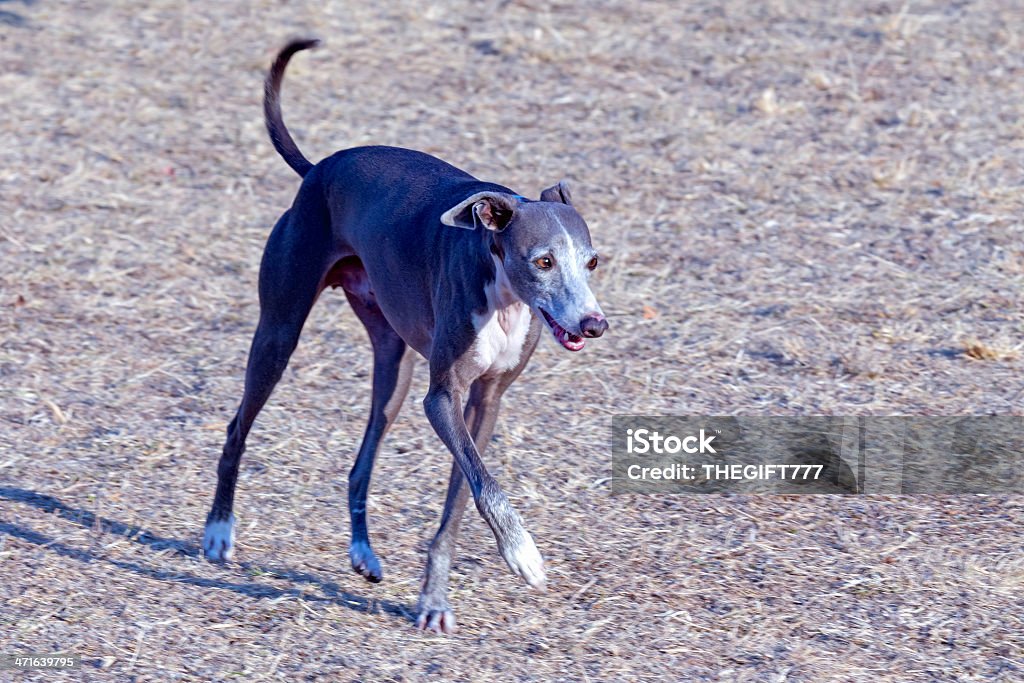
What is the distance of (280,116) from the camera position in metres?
5.75

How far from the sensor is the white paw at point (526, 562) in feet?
14.3

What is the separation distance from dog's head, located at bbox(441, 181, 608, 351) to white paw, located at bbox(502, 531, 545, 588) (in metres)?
0.61

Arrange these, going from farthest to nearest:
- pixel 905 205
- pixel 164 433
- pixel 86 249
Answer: pixel 905 205, pixel 86 249, pixel 164 433

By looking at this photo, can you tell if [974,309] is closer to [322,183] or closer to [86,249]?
[322,183]

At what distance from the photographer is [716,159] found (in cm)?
953

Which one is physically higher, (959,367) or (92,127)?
(92,127)

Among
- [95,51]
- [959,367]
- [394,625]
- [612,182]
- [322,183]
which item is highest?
[95,51]

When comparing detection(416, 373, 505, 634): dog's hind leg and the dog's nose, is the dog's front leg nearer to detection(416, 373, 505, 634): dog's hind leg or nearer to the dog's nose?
detection(416, 373, 505, 634): dog's hind leg

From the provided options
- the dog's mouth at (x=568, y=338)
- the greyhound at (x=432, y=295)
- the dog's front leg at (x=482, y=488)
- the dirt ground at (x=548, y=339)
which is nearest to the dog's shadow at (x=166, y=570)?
the dirt ground at (x=548, y=339)

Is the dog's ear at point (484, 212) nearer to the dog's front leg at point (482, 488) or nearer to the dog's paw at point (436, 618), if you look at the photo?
the dog's front leg at point (482, 488)

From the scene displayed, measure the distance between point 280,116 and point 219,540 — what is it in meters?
1.64

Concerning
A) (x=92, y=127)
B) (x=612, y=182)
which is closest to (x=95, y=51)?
(x=92, y=127)

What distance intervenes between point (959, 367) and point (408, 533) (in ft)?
9.71

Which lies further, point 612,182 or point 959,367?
point 612,182
